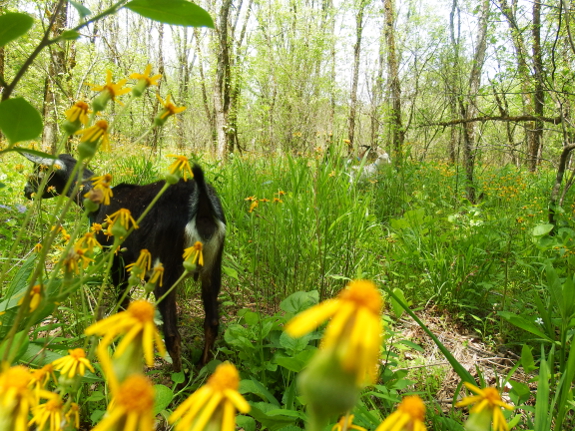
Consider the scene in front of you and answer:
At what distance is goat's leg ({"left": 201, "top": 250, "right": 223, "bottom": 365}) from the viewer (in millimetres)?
2225

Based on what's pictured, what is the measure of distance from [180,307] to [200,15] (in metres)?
2.56

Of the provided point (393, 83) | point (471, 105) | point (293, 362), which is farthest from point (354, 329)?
point (393, 83)

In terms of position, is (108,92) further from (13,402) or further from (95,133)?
(13,402)

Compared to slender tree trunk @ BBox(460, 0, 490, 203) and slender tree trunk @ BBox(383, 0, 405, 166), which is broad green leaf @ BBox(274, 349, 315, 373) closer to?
slender tree trunk @ BBox(460, 0, 490, 203)

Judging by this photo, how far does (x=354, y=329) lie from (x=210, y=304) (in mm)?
A: 2180

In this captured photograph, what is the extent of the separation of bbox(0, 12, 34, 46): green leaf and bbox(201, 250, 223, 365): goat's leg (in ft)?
5.89

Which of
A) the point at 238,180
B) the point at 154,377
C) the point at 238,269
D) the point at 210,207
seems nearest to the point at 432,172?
the point at 238,180

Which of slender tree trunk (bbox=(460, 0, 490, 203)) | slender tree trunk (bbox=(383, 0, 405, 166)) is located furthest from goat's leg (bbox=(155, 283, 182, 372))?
slender tree trunk (bbox=(383, 0, 405, 166))

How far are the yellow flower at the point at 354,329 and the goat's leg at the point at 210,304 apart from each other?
211 cm

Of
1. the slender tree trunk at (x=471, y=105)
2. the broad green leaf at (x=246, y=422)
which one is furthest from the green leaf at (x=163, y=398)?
the slender tree trunk at (x=471, y=105)

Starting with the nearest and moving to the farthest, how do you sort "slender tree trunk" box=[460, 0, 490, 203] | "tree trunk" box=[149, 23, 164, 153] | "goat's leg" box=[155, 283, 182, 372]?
1. "goat's leg" box=[155, 283, 182, 372]
2. "tree trunk" box=[149, 23, 164, 153]
3. "slender tree trunk" box=[460, 0, 490, 203]

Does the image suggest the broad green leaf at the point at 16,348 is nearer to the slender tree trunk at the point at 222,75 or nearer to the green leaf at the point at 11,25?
the green leaf at the point at 11,25

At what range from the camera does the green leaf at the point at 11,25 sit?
0.58 metres

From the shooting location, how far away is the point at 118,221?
2.49 feet
